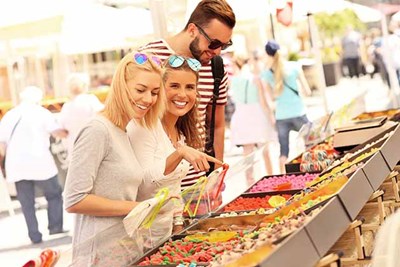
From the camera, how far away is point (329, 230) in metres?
2.88

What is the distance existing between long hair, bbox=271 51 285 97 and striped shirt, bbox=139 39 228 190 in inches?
220

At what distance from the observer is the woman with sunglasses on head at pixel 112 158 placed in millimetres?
3383

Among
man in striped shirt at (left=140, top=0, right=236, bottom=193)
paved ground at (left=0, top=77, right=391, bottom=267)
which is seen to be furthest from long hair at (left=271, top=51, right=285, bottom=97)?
man in striped shirt at (left=140, top=0, right=236, bottom=193)

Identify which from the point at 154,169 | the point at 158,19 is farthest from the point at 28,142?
the point at 154,169

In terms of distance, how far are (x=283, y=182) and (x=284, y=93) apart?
5151 mm

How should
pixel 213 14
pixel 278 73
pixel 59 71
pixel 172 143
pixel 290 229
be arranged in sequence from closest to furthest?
pixel 290 229 < pixel 172 143 < pixel 213 14 < pixel 278 73 < pixel 59 71

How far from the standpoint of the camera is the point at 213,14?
14.3 feet

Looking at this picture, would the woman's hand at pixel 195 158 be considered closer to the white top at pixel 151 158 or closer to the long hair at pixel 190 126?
the white top at pixel 151 158

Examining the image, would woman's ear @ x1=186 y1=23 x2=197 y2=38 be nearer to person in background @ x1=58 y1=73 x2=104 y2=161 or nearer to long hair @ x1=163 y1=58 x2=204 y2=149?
long hair @ x1=163 y1=58 x2=204 y2=149

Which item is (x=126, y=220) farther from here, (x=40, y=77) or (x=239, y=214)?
(x=40, y=77)

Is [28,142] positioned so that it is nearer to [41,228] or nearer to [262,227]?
[41,228]

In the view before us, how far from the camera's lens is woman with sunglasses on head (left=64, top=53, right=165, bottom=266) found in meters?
3.38

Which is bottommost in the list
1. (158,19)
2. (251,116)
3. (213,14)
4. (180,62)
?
(251,116)

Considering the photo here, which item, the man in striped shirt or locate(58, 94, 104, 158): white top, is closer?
the man in striped shirt
